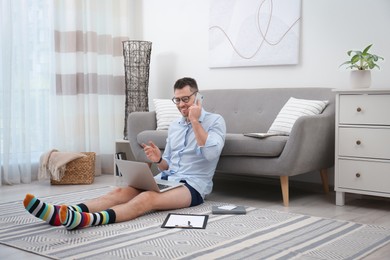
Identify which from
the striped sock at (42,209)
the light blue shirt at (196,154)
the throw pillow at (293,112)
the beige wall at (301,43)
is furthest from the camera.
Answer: the beige wall at (301,43)

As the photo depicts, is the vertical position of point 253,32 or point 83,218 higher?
point 253,32

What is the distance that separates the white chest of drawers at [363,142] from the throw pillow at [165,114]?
1.43 m

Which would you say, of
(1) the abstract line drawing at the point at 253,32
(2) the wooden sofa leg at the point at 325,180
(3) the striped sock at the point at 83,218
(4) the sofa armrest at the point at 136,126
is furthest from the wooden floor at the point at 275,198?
(1) the abstract line drawing at the point at 253,32

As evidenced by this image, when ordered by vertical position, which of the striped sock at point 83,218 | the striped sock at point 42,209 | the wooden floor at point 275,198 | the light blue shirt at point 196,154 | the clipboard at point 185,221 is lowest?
the wooden floor at point 275,198

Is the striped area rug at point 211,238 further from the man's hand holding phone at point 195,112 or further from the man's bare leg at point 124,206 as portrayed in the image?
the man's hand holding phone at point 195,112

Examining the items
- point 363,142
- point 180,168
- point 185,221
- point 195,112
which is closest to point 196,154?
point 180,168

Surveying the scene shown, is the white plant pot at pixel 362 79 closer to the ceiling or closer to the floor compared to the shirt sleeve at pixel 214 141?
closer to the ceiling

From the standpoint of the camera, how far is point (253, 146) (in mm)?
3424

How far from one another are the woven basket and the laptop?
1.44m

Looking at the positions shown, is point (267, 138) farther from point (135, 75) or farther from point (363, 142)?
point (135, 75)

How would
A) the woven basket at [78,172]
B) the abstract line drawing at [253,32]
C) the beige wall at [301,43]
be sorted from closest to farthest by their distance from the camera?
the beige wall at [301,43] < the abstract line drawing at [253,32] < the woven basket at [78,172]

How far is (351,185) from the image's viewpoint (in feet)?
11.0

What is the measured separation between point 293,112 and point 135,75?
5.79 feet

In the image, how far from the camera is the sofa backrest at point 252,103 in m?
3.94
